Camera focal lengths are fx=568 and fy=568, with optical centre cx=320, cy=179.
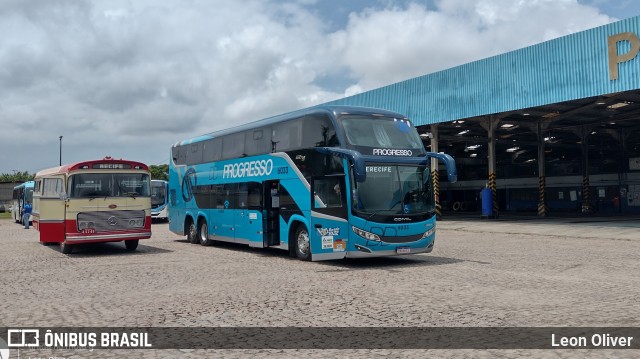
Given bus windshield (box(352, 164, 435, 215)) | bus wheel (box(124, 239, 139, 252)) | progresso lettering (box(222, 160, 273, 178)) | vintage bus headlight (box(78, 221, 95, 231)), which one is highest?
progresso lettering (box(222, 160, 273, 178))

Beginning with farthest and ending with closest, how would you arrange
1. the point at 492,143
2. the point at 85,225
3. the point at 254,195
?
1. the point at 492,143
2. the point at 254,195
3. the point at 85,225

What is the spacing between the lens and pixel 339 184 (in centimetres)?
1270

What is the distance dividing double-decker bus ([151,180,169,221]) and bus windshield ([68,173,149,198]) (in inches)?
688

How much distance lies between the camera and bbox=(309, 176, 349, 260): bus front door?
12.6m

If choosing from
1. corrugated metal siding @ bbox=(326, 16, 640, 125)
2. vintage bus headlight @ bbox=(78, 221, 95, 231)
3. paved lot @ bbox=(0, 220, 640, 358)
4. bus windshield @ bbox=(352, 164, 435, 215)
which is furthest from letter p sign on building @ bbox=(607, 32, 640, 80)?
vintage bus headlight @ bbox=(78, 221, 95, 231)

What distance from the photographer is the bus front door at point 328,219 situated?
41.5 feet

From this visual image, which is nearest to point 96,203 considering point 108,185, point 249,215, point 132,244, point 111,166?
point 108,185

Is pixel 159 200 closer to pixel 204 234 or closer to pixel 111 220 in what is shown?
pixel 204 234

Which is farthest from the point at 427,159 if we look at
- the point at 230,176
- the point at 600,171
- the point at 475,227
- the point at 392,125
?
the point at 600,171

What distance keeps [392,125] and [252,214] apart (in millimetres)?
5048

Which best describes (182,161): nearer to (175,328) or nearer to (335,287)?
(335,287)

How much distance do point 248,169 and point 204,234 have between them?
14.3 ft

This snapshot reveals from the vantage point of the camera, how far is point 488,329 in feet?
21.9

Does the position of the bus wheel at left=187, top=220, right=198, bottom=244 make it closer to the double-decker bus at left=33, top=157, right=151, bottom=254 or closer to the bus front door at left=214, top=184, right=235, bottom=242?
the bus front door at left=214, top=184, right=235, bottom=242
